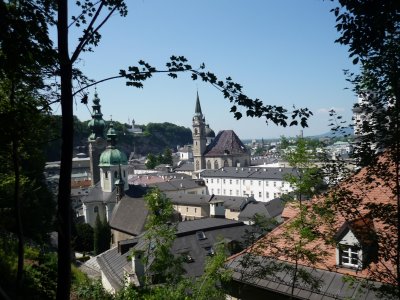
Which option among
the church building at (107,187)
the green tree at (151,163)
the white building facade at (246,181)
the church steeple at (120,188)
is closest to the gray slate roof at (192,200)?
the church building at (107,187)

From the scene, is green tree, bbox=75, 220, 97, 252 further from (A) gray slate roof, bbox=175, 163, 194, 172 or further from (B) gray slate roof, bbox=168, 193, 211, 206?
(A) gray slate roof, bbox=175, 163, 194, 172

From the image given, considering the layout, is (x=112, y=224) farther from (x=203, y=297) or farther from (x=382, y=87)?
(x=382, y=87)

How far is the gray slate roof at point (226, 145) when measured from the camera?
3826 inches

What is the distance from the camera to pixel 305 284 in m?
10.4

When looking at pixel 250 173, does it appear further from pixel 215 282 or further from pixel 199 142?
pixel 215 282

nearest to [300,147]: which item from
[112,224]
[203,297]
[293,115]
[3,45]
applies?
[293,115]

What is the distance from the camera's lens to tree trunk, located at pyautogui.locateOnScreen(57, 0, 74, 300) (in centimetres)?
447

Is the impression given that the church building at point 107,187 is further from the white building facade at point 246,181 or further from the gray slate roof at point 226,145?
the gray slate roof at point 226,145

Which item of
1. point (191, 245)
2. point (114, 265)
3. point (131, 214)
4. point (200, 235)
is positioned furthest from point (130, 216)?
point (191, 245)

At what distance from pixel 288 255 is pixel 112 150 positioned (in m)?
45.7

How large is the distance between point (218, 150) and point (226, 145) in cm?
262

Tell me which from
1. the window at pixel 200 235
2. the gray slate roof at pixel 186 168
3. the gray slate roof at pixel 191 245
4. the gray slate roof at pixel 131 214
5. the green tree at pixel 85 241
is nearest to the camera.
Result: the gray slate roof at pixel 191 245

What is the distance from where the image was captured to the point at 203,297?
40.8 feet

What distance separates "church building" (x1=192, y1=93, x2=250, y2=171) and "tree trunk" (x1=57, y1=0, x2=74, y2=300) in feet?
302
